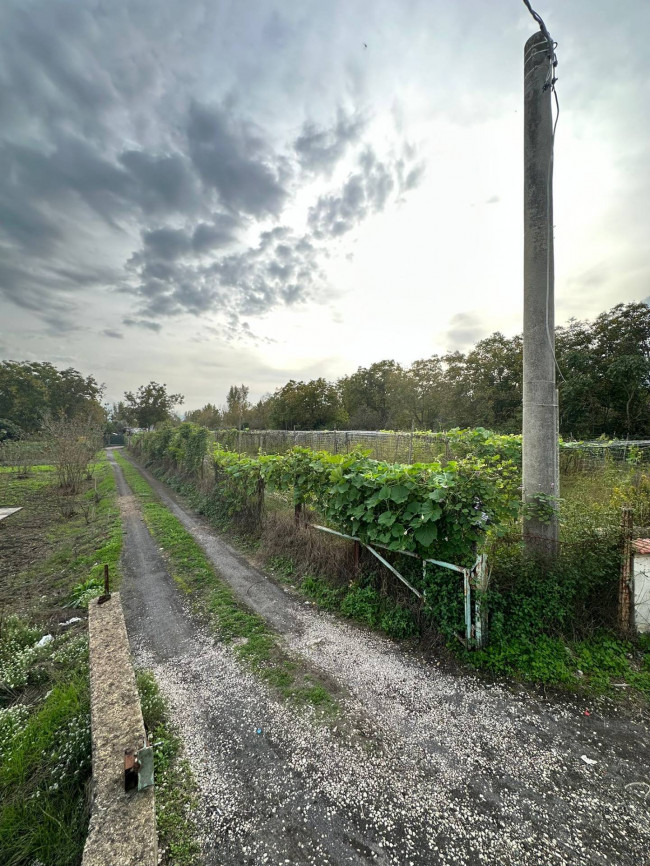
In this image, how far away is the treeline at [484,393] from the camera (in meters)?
22.4

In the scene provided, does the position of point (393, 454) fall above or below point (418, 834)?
above

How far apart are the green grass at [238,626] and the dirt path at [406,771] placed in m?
0.18

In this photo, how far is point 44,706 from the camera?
3.07 meters

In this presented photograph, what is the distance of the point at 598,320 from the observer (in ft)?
84.6

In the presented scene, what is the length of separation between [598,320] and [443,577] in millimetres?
30701

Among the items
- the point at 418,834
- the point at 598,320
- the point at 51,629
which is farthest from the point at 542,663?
the point at 598,320

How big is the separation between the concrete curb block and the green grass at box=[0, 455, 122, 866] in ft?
1.07

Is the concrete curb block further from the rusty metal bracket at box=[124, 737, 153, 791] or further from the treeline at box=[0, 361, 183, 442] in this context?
the treeline at box=[0, 361, 183, 442]

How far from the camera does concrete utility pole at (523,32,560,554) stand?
391 cm

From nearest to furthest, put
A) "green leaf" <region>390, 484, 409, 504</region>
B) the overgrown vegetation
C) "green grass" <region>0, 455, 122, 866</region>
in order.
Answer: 1. "green grass" <region>0, 455, 122, 866</region>
2. the overgrown vegetation
3. "green leaf" <region>390, 484, 409, 504</region>

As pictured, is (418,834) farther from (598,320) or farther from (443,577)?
(598,320)

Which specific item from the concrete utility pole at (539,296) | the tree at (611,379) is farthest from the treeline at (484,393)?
the concrete utility pole at (539,296)

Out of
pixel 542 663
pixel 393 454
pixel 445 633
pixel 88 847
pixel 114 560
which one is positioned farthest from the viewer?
pixel 393 454

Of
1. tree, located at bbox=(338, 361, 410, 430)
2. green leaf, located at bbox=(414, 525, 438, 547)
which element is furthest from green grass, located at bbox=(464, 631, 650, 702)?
tree, located at bbox=(338, 361, 410, 430)
